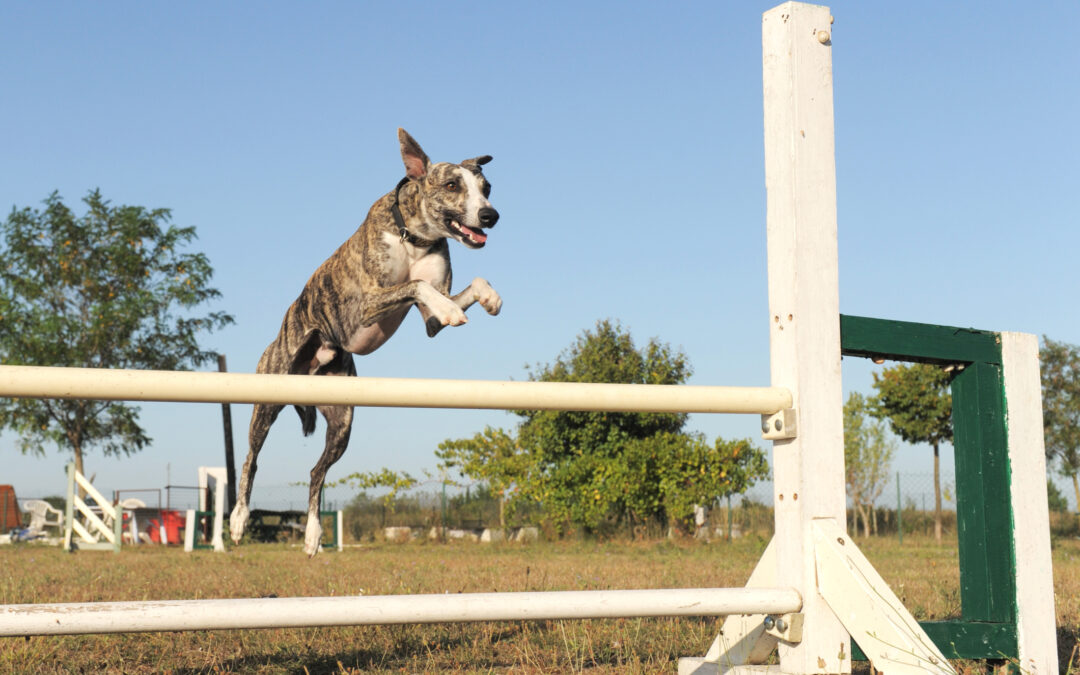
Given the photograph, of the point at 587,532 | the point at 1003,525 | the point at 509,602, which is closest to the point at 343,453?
the point at 509,602

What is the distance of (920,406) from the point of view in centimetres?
1838

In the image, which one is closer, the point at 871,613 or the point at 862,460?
the point at 871,613

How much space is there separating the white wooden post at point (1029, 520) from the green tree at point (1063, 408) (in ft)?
53.7

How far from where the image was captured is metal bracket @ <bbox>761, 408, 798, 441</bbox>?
2.51 metres

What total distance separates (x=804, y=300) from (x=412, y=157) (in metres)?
1.48

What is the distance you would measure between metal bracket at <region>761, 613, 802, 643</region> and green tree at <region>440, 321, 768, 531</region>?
13306 mm

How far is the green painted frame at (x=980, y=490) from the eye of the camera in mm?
2928

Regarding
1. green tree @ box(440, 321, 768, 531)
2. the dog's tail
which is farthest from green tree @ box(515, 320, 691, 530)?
the dog's tail

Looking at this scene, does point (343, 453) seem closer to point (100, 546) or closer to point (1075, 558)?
point (1075, 558)

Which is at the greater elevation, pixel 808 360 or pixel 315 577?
pixel 808 360

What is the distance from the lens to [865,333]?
2.73m

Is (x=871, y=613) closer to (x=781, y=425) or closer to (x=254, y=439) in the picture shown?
(x=781, y=425)

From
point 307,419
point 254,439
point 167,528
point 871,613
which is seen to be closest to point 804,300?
point 871,613

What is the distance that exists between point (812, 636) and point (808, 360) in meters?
0.75
